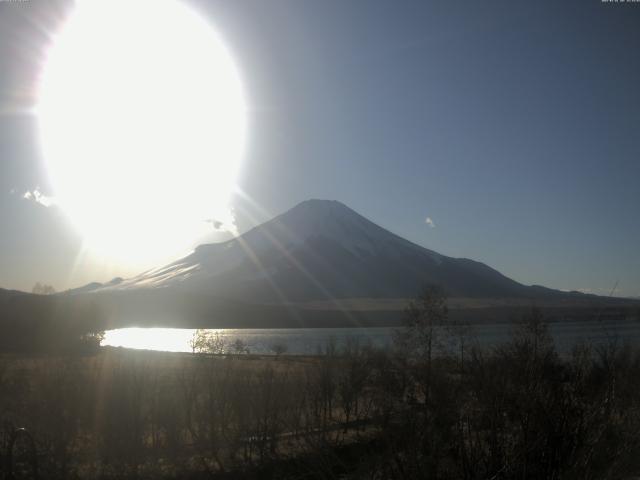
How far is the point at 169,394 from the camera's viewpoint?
52.1 ft

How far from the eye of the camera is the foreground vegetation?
386 cm

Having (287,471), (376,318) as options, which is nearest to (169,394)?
(287,471)

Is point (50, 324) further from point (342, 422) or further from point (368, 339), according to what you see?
point (342, 422)

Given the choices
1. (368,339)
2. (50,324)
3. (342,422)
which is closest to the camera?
(342,422)

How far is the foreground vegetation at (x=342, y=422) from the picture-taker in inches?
152

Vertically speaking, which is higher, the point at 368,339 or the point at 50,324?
the point at 50,324

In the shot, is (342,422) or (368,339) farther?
(368,339)

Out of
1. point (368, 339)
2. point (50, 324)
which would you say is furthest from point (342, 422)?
Answer: point (368, 339)

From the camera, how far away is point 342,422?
1432cm

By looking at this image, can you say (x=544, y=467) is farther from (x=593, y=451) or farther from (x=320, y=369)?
(x=320, y=369)

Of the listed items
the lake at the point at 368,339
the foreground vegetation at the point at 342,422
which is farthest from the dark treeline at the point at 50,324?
the foreground vegetation at the point at 342,422

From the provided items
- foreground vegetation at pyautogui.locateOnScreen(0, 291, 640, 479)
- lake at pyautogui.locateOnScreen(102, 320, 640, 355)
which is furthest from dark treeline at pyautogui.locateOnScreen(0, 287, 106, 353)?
foreground vegetation at pyautogui.locateOnScreen(0, 291, 640, 479)

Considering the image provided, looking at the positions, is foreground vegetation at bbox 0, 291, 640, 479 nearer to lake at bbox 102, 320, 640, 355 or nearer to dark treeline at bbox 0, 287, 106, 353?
lake at bbox 102, 320, 640, 355

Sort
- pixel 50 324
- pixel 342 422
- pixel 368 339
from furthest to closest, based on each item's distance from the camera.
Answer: pixel 368 339 < pixel 50 324 < pixel 342 422
